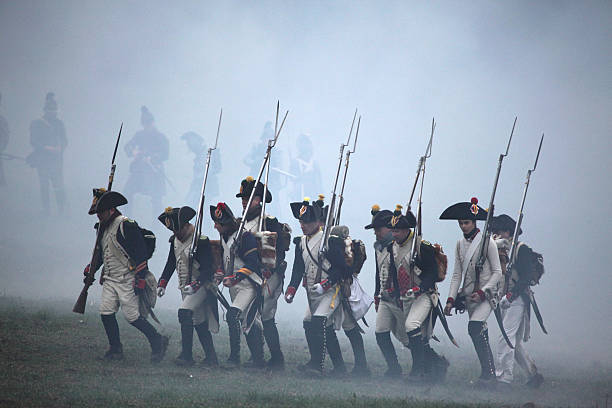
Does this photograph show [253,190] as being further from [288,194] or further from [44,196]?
[288,194]

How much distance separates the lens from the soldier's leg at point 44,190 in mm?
39531

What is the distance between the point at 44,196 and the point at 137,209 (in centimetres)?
643

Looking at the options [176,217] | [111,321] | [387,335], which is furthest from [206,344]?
[387,335]

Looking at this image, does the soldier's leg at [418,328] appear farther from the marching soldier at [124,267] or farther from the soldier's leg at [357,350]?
the marching soldier at [124,267]

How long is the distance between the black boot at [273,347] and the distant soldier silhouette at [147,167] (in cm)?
3262

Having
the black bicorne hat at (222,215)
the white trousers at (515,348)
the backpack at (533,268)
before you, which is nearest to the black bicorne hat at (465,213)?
the backpack at (533,268)

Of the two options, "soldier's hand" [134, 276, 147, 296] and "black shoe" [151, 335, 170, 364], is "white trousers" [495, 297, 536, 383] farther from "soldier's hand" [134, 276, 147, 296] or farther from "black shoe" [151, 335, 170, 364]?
"soldier's hand" [134, 276, 147, 296]

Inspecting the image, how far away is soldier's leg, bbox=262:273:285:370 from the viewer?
9.36m

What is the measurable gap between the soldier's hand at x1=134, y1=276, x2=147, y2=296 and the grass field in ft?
3.39

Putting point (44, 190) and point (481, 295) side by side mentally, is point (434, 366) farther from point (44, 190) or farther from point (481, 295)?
point (44, 190)

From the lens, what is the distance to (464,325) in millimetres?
28016

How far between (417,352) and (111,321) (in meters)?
4.67

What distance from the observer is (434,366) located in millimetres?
9258

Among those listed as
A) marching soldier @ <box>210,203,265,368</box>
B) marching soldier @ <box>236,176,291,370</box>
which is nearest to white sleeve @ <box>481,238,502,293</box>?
marching soldier @ <box>236,176,291,370</box>
